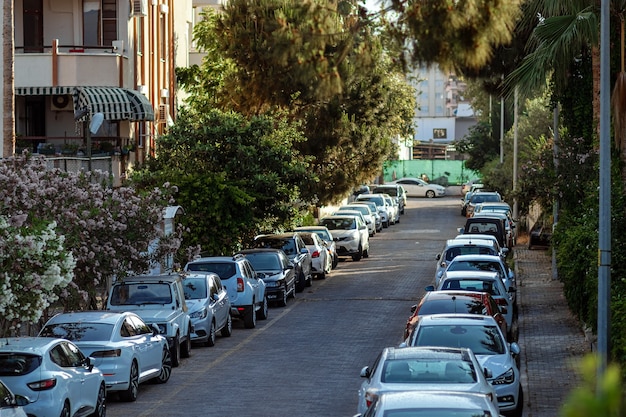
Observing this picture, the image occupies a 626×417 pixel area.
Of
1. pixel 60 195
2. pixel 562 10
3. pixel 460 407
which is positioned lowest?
pixel 460 407

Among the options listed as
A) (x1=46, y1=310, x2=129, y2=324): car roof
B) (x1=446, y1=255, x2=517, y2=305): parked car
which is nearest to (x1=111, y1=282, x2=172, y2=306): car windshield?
(x1=46, y1=310, x2=129, y2=324): car roof

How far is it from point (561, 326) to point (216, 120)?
13810 mm

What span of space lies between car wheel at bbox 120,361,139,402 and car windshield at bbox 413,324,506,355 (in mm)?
4464

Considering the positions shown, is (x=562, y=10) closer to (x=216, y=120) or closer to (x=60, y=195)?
(x=60, y=195)

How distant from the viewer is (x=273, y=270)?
31.6m

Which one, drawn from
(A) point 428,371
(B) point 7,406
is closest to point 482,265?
(A) point 428,371

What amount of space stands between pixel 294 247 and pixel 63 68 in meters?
8.80

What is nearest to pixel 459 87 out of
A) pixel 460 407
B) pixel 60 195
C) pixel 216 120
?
pixel 216 120

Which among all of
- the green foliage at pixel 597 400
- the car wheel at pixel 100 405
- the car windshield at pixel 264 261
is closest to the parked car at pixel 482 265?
the car windshield at pixel 264 261

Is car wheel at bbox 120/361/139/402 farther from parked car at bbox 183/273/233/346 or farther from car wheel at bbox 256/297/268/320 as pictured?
car wheel at bbox 256/297/268/320

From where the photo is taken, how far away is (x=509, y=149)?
6775 cm

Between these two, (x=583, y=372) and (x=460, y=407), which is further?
(x=460, y=407)

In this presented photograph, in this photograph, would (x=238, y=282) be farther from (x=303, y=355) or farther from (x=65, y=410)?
(x=65, y=410)

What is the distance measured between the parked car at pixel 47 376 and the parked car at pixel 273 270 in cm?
1554
